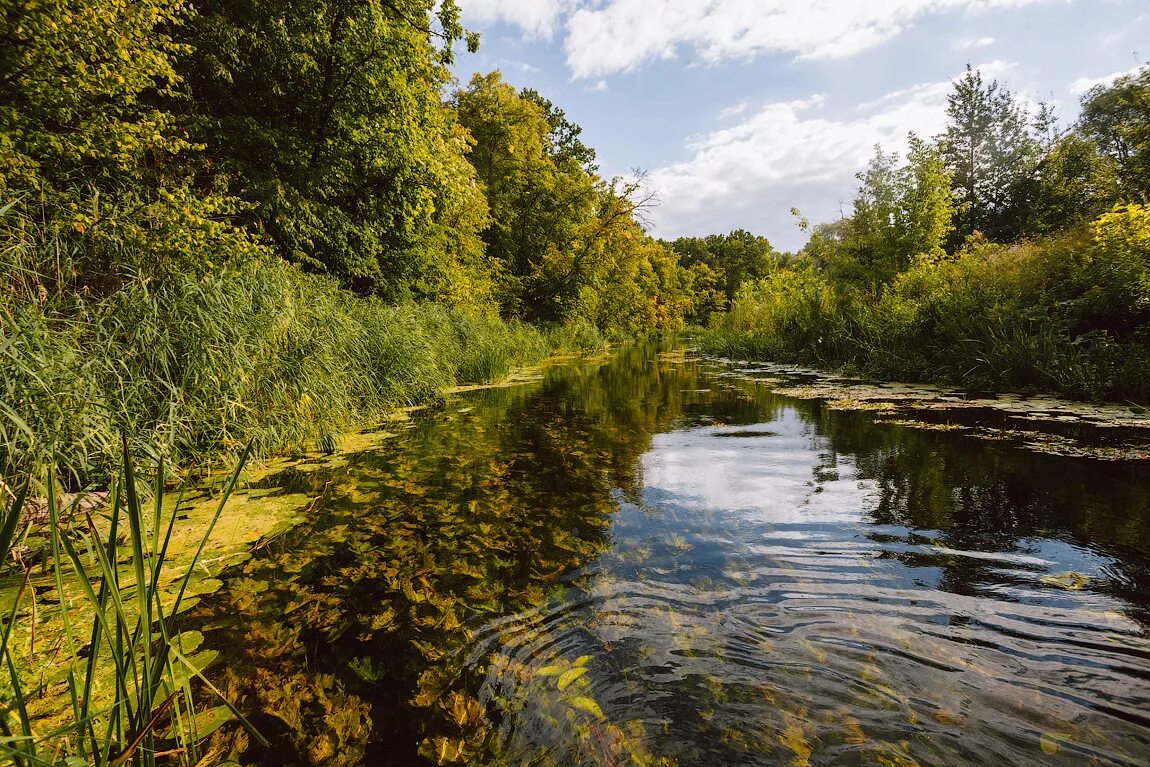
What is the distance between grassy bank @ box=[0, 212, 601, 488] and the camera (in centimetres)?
348

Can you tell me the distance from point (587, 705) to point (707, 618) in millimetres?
912

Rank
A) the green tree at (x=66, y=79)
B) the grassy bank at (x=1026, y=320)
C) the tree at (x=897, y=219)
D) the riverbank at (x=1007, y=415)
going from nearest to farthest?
the riverbank at (x=1007, y=415) → the green tree at (x=66, y=79) → the grassy bank at (x=1026, y=320) → the tree at (x=897, y=219)

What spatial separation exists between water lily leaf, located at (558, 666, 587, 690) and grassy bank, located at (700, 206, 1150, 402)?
9.06 metres

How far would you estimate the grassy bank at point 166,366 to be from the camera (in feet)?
11.4

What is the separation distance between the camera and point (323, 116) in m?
11.2

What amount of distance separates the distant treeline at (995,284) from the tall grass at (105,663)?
10.4 metres

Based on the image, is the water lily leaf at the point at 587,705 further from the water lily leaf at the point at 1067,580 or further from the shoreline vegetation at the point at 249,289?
the water lily leaf at the point at 1067,580

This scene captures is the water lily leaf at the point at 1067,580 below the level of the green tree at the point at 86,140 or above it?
below

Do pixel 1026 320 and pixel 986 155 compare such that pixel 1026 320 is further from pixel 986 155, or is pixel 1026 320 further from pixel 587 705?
pixel 986 155

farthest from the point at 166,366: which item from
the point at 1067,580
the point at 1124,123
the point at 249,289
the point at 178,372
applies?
the point at 1124,123

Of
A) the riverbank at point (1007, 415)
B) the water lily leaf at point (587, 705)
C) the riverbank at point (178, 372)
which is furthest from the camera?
the riverbank at point (1007, 415)

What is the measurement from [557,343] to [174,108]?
15.9 metres

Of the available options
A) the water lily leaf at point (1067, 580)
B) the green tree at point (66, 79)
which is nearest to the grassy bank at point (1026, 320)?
the water lily leaf at point (1067, 580)

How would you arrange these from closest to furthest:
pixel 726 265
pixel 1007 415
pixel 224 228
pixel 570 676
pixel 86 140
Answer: pixel 570 676, pixel 86 140, pixel 1007 415, pixel 224 228, pixel 726 265
